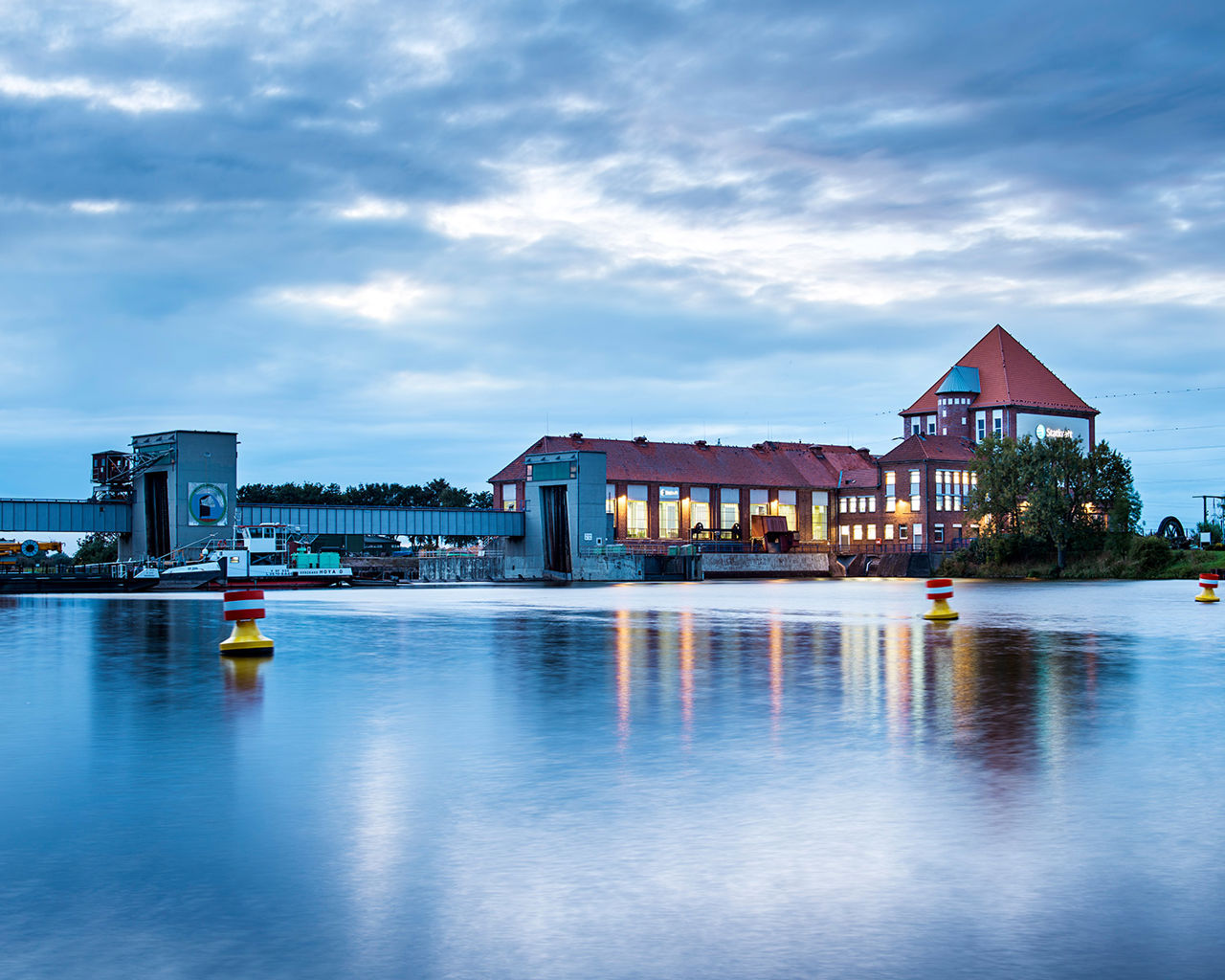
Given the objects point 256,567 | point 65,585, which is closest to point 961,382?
point 256,567

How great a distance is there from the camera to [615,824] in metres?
7.89

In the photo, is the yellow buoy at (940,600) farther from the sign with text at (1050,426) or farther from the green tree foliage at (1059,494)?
the sign with text at (1050,426)

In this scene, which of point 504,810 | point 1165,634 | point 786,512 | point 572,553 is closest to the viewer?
point 504,810

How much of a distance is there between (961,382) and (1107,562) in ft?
129

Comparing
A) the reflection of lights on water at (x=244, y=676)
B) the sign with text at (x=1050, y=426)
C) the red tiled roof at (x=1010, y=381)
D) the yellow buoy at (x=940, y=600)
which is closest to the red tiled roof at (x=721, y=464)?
the red tiled roof at (x=1010, y=381)

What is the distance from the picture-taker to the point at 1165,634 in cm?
2742

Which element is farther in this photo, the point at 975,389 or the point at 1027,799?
the point at 975,389

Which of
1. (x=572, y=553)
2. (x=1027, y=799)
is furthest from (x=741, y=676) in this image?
(x=572, y=553)

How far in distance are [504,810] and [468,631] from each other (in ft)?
67.7

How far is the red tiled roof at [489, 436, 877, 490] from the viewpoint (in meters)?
118

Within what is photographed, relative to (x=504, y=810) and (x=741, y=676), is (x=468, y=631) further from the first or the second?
(x=504, y=810)

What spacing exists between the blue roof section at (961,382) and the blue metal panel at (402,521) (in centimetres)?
5087

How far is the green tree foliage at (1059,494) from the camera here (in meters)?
92.9

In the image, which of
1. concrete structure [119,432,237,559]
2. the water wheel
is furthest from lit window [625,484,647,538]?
the water wheel
